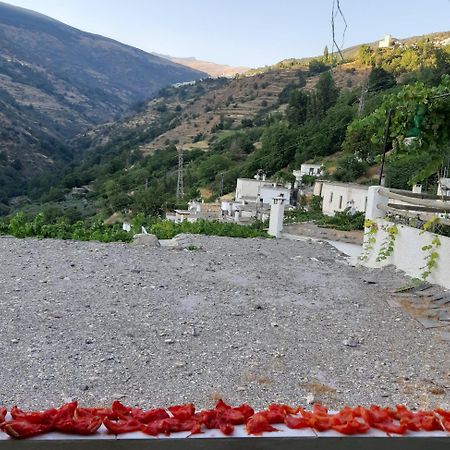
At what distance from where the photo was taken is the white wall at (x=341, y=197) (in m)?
26.2

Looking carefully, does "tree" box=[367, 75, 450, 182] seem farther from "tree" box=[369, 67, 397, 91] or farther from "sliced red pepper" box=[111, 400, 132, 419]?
"tree" box=[369, 67, 397, 91]

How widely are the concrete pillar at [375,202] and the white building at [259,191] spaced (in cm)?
2179

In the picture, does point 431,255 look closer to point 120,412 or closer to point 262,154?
point 120,412

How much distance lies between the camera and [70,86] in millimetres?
150500

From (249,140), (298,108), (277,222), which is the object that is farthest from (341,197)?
(249,140)

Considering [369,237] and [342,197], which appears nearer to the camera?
[369,237]

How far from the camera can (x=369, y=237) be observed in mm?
8938

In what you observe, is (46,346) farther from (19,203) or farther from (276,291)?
(19,203)

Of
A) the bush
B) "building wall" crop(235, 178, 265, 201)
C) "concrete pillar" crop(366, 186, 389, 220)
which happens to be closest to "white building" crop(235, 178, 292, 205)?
"building wall" crop(235, 178, 265, 201)

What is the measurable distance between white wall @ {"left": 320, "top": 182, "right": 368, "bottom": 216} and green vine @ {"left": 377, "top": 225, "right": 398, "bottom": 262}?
1675 cm

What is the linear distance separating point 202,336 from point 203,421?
3.28m

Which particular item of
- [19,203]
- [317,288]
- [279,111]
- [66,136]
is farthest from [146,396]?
[66,136]

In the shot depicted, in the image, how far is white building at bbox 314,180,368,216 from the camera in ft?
85.8

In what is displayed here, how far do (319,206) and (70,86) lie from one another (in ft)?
445
